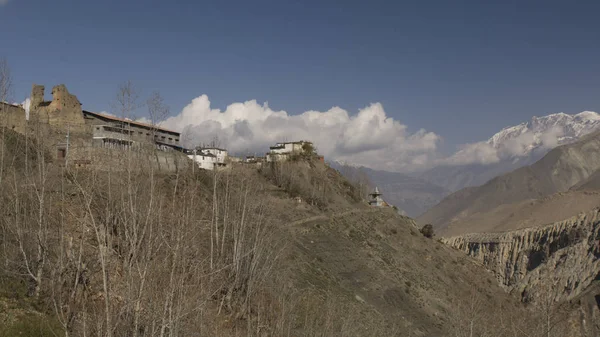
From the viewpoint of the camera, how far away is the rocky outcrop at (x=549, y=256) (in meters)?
126

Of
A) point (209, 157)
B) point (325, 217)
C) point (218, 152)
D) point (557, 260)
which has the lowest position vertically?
point (557, 260)

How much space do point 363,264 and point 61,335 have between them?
54.1 meters

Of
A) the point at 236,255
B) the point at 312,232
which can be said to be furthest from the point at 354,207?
the point at 236,255

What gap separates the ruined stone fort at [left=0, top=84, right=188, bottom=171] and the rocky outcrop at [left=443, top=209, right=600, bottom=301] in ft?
281

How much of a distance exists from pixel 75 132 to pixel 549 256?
146 m

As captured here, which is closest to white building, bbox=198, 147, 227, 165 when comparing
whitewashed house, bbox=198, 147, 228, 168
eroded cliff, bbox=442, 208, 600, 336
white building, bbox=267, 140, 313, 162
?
whitewashed house, bbox=198, 147, 228, 168

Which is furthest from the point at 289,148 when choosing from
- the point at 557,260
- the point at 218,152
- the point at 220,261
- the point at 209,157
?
the point at 220,261

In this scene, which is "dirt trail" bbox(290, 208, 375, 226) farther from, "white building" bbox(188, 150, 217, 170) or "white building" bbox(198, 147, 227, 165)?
"white building" bbox(198, 147, 227, 165)

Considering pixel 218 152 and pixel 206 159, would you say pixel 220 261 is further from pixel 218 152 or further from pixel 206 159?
pixel 218 152

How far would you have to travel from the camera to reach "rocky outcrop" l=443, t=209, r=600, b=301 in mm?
126250

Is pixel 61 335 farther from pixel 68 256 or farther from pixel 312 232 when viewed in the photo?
pixel 312 232

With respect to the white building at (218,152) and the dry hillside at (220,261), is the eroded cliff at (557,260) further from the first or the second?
the white building at (218,152)

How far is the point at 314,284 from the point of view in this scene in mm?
55812

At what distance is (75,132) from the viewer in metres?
68.0
